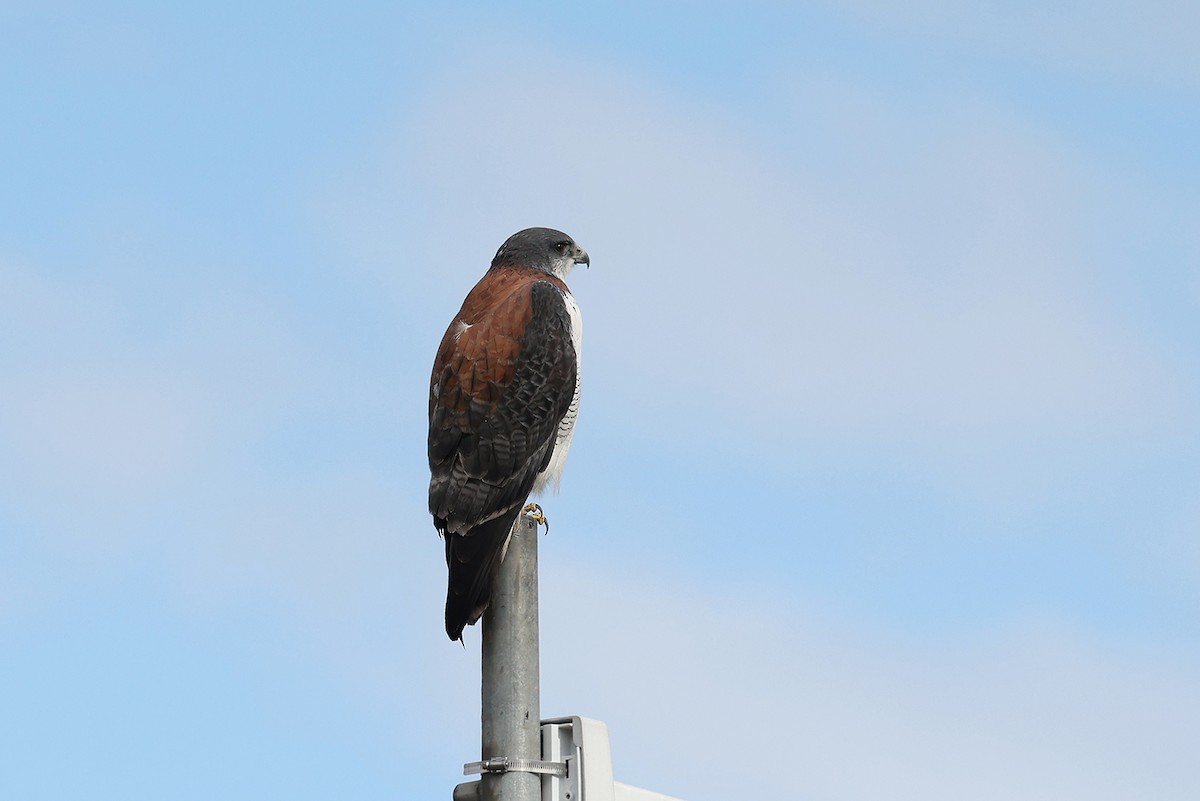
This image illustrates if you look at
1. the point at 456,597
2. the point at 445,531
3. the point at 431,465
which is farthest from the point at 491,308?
the point at 456,597

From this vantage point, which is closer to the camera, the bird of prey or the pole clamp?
the pole clamp

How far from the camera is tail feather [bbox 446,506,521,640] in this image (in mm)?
4043

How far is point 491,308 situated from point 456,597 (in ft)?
5.04

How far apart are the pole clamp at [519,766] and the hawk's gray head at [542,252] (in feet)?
8.59

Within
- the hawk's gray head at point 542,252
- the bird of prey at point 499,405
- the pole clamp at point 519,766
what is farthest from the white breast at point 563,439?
the pole clamp at point 519,766

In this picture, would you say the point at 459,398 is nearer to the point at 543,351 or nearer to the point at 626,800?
the point at 543,351

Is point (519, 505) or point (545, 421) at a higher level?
point (545, 421)

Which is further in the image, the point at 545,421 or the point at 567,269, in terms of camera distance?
the point at 567,269

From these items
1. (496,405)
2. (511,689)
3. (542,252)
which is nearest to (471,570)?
(511,689)

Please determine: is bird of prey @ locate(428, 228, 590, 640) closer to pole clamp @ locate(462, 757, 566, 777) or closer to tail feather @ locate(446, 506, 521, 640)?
tail feather @ locate(446, 506, 521, 640)

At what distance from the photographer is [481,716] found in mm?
3750

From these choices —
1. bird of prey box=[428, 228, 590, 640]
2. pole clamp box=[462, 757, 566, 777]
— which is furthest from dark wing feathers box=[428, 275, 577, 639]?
pole clamp box=[462, 757, 566, 777]

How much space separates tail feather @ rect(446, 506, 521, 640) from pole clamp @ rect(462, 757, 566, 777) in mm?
503

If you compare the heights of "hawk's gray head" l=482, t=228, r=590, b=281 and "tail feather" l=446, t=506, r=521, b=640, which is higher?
"hawk's gray head" l=482, t=228, r=590, b=281
